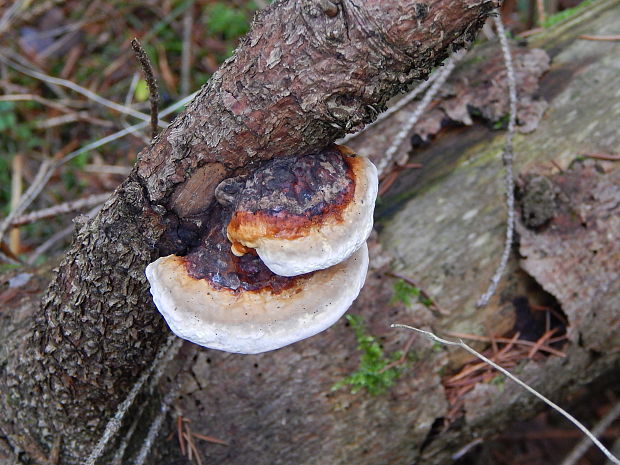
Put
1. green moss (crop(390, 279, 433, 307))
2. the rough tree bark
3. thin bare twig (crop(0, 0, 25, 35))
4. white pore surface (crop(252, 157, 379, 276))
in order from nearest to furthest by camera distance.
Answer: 1. the rough tree bark
2. white pore surface (crop(252, 157, 379, 276))
3. green moss (crop(390, 279, 433, 307))
4. thin bare twig (crop(0, 0, 25, 35))

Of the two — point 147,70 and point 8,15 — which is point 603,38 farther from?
point 8,15

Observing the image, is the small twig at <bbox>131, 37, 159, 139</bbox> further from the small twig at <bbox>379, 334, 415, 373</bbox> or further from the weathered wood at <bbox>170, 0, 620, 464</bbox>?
the small twig at <bbox>379, 334, 415, 373</bbox>

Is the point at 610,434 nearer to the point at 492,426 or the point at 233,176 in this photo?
the point at 492,426

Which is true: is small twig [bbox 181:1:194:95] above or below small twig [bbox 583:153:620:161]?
above

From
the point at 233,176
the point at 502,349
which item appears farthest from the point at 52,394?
the point at 502,349

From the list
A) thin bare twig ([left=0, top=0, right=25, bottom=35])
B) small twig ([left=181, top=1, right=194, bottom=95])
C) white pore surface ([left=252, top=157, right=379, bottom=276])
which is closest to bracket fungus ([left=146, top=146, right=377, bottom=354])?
white pore surface ([left=252, top=157, right=379, bottom=276])

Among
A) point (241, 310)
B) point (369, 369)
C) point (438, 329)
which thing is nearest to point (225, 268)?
point (241, 310)

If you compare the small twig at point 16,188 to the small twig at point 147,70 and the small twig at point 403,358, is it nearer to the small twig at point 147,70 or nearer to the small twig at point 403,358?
the small twig at point 147,70
